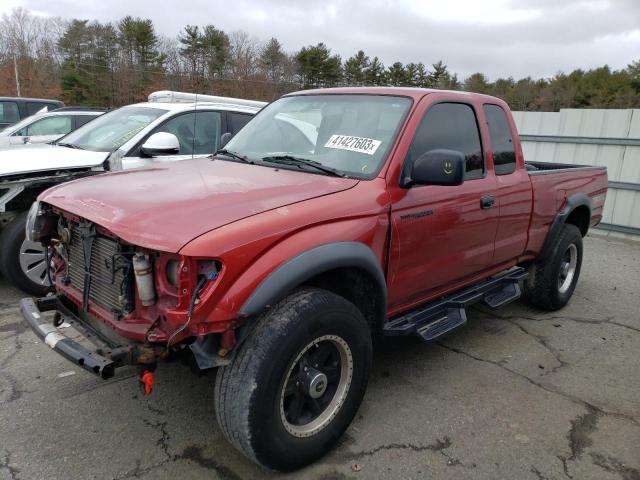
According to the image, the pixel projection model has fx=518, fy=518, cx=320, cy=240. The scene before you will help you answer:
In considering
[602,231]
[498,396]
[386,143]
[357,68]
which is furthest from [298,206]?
[357,68]

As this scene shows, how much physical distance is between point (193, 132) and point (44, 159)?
1639mm

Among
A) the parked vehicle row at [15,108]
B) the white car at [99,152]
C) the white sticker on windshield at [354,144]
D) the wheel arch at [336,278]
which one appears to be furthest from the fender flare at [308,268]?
the parked vehicle row at [15,108]

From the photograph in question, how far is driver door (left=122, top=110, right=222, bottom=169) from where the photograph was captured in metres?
5.72

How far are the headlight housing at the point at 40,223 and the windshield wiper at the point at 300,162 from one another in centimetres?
135

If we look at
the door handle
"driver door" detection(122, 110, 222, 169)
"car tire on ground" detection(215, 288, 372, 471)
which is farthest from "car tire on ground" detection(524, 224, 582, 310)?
"driver door" detection(122, 110, 222, 169)

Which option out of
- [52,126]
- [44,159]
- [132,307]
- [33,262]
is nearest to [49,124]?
[52,126]

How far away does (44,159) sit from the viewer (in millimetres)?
4914

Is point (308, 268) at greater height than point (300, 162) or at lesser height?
lesser

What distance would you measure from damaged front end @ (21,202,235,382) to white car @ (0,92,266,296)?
162 centimetres

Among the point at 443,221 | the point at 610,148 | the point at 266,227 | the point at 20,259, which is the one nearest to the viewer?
the point at 266,227

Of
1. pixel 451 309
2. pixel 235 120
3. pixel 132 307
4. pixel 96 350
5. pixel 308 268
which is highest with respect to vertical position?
pixel 235 120

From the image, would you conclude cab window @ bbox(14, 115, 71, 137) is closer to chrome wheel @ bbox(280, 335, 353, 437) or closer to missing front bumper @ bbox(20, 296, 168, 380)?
missing front bumper @ bbox(20, 296, 168, 380)

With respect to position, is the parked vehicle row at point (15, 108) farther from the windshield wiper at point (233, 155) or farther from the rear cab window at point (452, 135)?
the rear cab window at point (452, 135)

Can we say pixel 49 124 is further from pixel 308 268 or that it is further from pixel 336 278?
pixel 308 268
